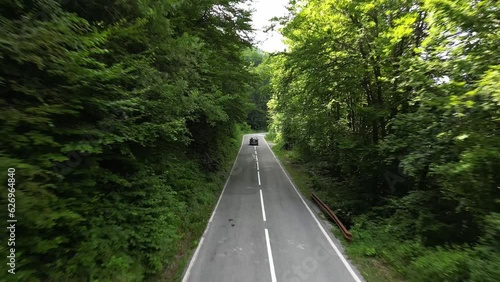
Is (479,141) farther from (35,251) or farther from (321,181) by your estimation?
(321,181)

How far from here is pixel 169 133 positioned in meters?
6.88

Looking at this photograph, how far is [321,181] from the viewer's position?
17875 mm

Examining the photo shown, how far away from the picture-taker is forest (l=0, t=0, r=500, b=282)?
391cm

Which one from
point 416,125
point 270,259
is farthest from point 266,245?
point 416,125

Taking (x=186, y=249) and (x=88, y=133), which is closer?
(x=88, y=133)

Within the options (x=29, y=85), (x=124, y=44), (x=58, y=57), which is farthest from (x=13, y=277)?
(x=124, y=44)

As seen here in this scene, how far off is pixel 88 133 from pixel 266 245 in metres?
6.76

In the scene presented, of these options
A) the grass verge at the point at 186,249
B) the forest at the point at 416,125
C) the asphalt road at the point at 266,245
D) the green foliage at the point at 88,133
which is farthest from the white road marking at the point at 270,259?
the green foliage at the point at 88,133

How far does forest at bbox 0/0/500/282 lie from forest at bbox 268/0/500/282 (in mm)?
50

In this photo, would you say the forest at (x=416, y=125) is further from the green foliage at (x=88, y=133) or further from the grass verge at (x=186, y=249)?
the green foliage at (x=88, y=133)

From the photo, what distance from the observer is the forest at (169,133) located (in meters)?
3.91

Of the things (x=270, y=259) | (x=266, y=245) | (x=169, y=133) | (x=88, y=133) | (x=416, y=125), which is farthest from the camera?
(x=266, y=245)

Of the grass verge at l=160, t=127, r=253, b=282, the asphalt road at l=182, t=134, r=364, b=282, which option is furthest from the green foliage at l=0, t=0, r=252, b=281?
the asphalt road at l=182, t=134, r=364, b=282

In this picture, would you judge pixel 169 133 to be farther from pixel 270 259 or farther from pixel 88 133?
pixel 270 259
